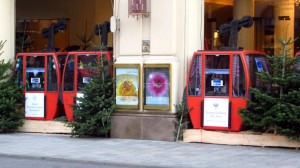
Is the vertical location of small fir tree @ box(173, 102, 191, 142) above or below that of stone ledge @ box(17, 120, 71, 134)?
above

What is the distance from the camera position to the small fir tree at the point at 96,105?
1488 centimetres

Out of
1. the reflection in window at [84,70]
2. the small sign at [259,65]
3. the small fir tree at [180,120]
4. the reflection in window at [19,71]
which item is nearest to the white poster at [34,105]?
the reflection in window at [19,71]

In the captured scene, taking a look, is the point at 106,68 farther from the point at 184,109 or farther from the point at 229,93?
the point at 229,93

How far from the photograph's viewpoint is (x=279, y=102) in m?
12.9

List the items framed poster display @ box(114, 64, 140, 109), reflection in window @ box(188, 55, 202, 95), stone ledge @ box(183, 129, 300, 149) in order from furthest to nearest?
framed poster display @ box(114, 64, 140, 109)
reflection in window @ box(188, 55, 202, 95)
stone ledge @ box(183, 129, 300, 149)

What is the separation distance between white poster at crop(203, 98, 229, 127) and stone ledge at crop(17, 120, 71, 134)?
3920mm

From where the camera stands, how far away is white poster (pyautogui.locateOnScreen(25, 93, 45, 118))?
16641 mm

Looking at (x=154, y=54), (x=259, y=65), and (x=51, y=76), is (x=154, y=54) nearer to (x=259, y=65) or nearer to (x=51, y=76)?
(x=259, y=65)

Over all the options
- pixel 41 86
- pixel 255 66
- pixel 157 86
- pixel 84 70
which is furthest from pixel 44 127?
pixel 255 66

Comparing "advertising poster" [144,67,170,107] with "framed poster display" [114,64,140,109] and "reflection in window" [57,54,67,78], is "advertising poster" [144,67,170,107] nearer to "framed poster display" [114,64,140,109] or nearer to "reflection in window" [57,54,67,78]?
"framed poster display" [114,64,140,109]

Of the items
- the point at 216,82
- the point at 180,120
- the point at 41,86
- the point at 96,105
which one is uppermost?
the point at 216,82

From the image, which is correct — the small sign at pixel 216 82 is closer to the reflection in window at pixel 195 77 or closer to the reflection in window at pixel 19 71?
the reflection in window at pixel 195 77

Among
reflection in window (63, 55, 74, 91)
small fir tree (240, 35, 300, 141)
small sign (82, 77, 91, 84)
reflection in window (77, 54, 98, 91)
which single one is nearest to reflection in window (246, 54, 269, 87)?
small fir tree (240, 35, 300, 141)

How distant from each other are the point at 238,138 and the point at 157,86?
231 cm
